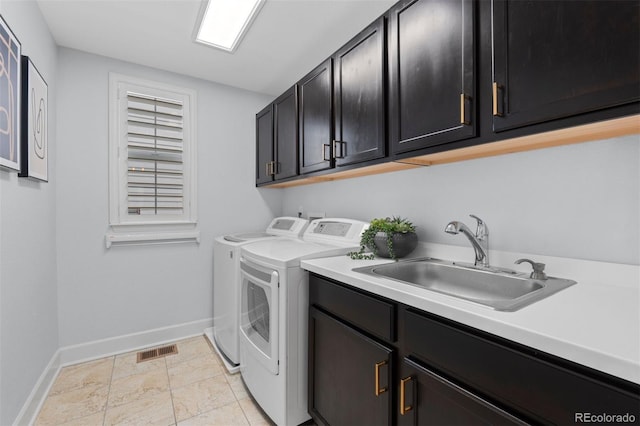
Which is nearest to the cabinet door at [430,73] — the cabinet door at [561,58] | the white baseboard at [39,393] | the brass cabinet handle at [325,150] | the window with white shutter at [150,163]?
the cabinet door at [561,58]

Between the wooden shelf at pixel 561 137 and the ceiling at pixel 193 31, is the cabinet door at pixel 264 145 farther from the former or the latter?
the wooden shelf at pixel 561 137

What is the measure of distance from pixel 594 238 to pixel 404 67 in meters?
1.04

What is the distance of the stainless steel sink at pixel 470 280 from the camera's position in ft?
3.60

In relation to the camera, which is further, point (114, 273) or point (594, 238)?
point (114, 273)

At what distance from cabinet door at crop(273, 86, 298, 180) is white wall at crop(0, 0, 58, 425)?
1563 mm

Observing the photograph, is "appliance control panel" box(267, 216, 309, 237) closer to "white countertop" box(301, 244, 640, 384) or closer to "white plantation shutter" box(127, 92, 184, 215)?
"white plantation shutter" box(127, 92, 184, 215)

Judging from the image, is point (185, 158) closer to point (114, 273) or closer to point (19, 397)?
point (114, 273)

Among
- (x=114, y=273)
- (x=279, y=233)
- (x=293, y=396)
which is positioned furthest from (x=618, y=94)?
(x=114, y=273)

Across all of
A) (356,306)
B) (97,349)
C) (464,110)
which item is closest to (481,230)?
(464,110)

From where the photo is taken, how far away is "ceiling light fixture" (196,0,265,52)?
5.73 feet

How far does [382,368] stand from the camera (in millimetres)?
1095
